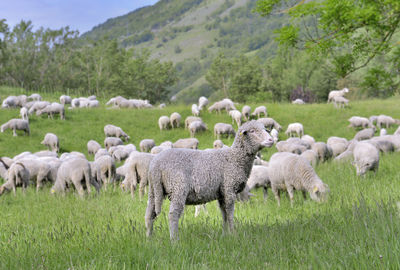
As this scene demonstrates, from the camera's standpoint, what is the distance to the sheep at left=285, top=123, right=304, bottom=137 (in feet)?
74.7

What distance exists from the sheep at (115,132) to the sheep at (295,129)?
11.0 metres

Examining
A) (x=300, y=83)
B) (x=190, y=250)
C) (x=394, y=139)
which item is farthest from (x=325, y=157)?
(x=300, y=83)

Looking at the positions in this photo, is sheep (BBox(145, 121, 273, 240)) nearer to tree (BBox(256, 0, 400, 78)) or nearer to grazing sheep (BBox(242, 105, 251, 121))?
tree (BBox(256, 0, 400, 78))

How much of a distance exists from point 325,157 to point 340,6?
9334 mm

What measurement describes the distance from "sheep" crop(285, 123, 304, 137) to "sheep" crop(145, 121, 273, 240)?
1923 centimetres

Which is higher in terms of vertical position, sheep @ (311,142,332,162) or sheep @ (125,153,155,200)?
sheep @ (125,153,155,200)

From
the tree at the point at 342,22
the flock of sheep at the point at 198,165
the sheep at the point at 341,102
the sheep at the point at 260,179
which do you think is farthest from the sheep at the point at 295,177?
the sheep at the point at 341,102

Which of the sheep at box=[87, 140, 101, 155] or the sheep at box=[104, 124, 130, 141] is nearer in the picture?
the sheep at box=[87, 140, 101, 155]

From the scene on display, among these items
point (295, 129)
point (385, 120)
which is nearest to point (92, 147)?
point (295, 129)

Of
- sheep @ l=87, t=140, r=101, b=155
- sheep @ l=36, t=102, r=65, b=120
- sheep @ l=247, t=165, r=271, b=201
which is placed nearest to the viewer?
sheep @ l=247, t=165, r=271, b=201

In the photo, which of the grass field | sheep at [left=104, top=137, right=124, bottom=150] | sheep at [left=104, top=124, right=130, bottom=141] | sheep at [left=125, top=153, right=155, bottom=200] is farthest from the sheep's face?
sheep at [left=104, top=124, right=130, bottom=141]

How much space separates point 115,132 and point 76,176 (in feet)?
41.8

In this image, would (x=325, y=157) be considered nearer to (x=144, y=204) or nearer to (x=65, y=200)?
(x=144, y=204)

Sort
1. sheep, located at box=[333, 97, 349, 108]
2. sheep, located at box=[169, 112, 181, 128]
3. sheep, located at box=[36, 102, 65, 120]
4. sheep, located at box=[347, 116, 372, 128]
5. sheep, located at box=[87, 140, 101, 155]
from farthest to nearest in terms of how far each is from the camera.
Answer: sheep, located at box=[333, 97, 349, 108]
sheep, located at box=[169, 112, 181, 128]
sheep, located at box=[36, 102, 65, 120]
sheep, located at box=[347, 116, 372, 128]
sheep, located at box=[87, 140, 101, 155]
